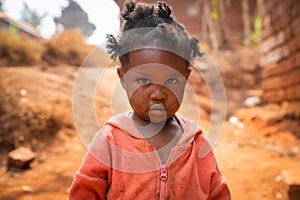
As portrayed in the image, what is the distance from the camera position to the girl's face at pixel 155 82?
1.03 meters

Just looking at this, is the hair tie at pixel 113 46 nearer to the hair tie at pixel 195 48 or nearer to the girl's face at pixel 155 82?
the girl's face at pixel 155 82

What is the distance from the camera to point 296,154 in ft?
9.96

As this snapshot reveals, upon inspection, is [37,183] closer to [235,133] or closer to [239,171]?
[239,171]

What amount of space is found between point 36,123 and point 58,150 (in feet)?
1.62

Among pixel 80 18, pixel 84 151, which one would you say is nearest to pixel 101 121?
pixel 84 151

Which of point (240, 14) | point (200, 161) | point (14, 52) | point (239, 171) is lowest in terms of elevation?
point (239, 171)

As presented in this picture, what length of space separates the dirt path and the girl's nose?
5.14 ft

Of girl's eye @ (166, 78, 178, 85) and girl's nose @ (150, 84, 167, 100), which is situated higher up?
girl's eye @ (166, 78, 178, 85)

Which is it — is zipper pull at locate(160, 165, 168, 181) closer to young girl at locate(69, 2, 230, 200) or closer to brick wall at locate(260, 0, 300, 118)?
young girl at locate(69, 2, 230, 200)

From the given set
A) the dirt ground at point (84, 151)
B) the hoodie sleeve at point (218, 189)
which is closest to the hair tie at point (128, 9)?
the hoodie sleeve at point (218, 189)

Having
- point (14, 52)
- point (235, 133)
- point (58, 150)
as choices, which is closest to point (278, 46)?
point (235, 133)

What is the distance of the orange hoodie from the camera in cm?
104

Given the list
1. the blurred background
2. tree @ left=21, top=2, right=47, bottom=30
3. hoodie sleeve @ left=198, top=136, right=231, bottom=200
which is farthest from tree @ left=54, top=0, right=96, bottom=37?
tree @ left=21, top=2, right=47, bottom=30

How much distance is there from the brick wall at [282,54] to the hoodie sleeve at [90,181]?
3.52 meters
